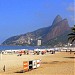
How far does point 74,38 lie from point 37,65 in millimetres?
23363

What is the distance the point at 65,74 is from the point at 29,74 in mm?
2530

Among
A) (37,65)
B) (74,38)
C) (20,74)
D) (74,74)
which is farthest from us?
(74,38)

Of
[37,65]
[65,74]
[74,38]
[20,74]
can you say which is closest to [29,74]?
[20,74]

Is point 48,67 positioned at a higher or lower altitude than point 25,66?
lower

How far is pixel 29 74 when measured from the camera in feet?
69.9

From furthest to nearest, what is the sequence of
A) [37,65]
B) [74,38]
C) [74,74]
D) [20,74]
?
1. [74,38]
2. [37,65]
3. [20,74]
4. [74,74]

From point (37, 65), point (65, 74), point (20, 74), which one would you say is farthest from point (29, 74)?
point (37, 65)

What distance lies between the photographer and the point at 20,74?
21.8 m

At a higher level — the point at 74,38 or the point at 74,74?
the point at 74,38

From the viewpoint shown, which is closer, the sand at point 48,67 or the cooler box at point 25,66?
the sand at point 48,67

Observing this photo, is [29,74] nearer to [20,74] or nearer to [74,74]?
[20,74]

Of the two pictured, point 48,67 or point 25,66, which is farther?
point 48,67

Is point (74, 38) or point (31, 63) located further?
point (74, 38)

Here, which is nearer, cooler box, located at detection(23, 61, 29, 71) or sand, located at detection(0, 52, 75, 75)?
sand, located at detection(0, 52, 75, 75)
